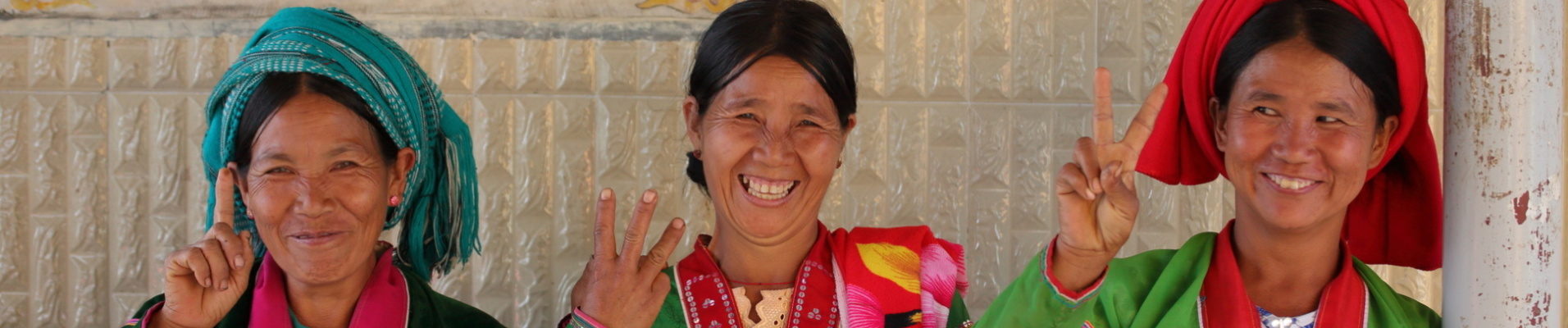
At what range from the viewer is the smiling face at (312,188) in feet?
9.15

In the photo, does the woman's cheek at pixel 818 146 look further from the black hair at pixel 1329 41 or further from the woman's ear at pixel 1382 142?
the woman's ear at pixel 1382 142

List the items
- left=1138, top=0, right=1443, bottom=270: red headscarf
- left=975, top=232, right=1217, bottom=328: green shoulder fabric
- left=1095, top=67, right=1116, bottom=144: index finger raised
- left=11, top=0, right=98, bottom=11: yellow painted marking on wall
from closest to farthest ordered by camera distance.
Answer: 1. left=1095, top=67, right=1116, bottom=144: index finger raised
2. left=975, top=232, right=1217, bottom=328: green shoulder fabric
3. left=1138, top=0, right=1443, bottom=270: red headscarf
4. left=11, top=0, right=98, bottom=11: yellow painted marking on wall

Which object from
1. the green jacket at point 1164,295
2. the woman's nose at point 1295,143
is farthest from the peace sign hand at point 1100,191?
the woman's nose at point 1295,143

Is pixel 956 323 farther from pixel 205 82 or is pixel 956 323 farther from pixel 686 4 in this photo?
pixel 205 82

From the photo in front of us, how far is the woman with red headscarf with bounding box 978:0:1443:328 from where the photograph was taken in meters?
2.68

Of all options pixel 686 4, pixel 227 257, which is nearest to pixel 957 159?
pixel 686 4

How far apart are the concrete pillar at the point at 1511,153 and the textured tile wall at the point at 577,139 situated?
1.56m

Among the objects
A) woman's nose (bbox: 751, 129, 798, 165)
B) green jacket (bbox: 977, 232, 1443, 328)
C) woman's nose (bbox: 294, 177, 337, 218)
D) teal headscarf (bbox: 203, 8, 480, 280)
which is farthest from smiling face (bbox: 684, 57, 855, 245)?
woman's nose (bbox: 294, 177, 337, 218)

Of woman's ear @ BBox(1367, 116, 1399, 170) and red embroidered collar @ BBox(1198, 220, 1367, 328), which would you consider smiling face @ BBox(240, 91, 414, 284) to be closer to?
red embroidered collar @ BBox(1198, 220, 1367, 328)

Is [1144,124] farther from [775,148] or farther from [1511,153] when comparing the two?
[775,148]

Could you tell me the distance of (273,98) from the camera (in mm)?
2838

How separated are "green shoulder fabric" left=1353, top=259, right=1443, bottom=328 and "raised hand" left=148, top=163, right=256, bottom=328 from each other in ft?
8.45

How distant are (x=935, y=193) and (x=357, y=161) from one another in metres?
1.92

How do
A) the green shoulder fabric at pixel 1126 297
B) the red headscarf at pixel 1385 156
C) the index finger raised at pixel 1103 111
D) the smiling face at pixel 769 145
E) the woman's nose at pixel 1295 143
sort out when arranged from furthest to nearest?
the smiling face at pixel 769 145 < the red headscarf at pixel 1385 156 < the woman's nose at pixel 1295 143 < the green shoulder fabric at pixel 1126 297 < the index finger raised at pixel 1103 111
